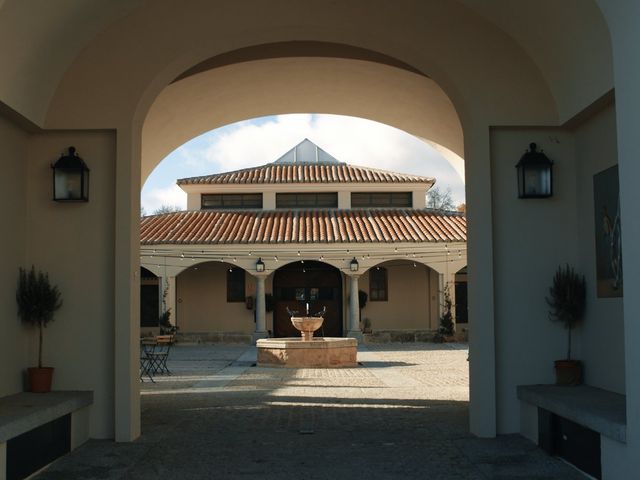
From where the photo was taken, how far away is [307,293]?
95.0ft

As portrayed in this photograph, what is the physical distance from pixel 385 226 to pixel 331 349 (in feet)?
36.1

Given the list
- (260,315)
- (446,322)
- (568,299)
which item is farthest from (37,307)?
(446,322)

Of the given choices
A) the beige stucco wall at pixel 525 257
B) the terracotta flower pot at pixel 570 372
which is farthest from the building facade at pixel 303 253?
the terracotta flower pot at pixel 570 372

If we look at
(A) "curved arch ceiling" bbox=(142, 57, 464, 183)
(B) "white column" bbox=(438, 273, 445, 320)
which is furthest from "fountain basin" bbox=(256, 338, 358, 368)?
(B) "white column" bbox=(438, 273, 445, 320)

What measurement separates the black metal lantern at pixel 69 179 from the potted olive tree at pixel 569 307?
4.49m

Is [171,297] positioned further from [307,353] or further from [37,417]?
[37,417]

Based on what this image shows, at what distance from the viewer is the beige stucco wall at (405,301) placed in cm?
2838

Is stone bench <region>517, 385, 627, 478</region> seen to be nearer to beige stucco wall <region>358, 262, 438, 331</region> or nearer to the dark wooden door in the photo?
beige stucco wall <region>358, 262, 438, 331</region>

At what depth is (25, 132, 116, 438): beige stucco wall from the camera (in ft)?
24.3

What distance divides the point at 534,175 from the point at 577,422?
8.47 ft

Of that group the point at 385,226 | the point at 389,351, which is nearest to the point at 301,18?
the point at 389,351

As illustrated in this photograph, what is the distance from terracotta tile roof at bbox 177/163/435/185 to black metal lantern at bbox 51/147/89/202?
2322 centimetres

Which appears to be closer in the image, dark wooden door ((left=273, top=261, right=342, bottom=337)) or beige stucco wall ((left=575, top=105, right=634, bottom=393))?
beige stucco wall ((left=575, top=105, right=634, bottom=393))

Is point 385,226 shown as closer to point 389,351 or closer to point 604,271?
point 389,351
